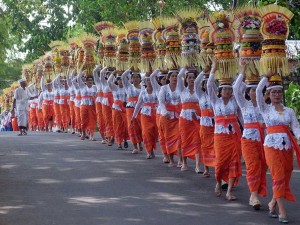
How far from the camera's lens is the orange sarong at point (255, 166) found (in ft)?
34.8

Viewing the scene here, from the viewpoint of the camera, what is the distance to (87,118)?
21141 mm

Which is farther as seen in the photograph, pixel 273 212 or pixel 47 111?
pixel 47 111

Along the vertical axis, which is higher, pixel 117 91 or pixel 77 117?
pixel 117 91

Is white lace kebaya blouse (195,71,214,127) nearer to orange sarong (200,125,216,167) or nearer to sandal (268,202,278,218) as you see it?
orange sarong (200,125,216,167)

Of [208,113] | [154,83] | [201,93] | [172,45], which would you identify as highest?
[172,45]

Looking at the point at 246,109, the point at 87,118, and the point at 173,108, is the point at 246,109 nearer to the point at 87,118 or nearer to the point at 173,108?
the point at 173,108

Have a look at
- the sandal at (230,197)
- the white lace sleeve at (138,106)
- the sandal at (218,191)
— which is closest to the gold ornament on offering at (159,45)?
the white lace sleeve at (138,106)

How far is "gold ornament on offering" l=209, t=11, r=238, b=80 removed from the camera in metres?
11.7

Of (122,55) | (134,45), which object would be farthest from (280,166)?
(122,55)

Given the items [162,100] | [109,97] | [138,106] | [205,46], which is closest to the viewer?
[205,46]

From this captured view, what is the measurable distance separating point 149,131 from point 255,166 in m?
5.88

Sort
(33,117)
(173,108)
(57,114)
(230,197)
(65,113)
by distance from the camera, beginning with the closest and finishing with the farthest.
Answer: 1. (230,197)
2. (173,108)
3. (65,113)
4. (57,114)
5. (33,117)

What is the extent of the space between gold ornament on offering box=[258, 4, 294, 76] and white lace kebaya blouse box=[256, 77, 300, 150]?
12.0 inches

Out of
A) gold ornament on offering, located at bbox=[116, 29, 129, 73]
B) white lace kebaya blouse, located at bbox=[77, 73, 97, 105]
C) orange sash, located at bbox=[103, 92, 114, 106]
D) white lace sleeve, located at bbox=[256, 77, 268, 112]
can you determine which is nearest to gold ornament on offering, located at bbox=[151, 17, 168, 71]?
gold ornament on offering, located at bbox=[116, 29, 129, 73]
